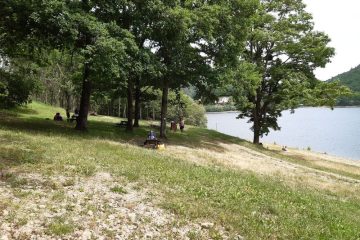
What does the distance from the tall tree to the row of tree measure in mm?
118

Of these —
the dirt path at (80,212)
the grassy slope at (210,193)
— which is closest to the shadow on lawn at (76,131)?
the grassy slope at (210,193)

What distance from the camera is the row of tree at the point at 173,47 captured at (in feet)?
83.1

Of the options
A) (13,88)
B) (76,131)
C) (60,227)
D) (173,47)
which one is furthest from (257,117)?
(60,227)

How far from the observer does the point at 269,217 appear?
13266mm

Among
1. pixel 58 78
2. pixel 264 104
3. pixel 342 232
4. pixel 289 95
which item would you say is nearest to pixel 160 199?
pixel 342 232

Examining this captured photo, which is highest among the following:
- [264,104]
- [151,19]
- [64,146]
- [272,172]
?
[151,19]

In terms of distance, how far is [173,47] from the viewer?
3189 cm

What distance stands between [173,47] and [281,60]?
69.0 feet

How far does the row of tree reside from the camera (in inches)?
998

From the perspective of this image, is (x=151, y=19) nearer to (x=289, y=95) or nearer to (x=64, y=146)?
(x=64, y=146)

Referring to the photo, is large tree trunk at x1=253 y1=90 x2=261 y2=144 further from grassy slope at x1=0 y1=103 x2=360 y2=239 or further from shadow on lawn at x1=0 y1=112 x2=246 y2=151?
grassy slope at x1=0 y1=103 x2=360 y2=239

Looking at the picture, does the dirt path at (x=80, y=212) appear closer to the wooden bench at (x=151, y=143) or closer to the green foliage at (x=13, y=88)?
the wooden bench at (x=151, y=143)

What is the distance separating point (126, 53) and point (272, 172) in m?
12.6

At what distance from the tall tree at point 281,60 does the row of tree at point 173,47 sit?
0.39 feet
